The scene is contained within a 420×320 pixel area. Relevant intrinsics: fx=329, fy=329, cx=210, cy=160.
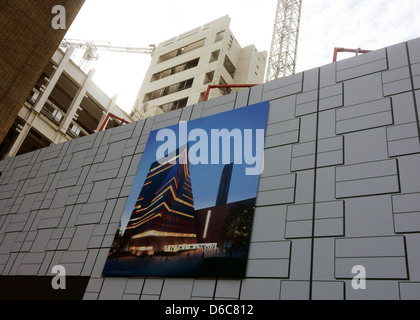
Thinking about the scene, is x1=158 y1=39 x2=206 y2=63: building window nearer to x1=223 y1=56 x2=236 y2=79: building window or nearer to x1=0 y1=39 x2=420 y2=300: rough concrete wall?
x1=223 y1=56 x2=236 y2=79: building window

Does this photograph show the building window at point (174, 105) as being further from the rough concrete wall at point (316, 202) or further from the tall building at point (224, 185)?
the tall building at point (224, 185)

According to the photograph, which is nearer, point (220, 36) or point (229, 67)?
point (220, 36)

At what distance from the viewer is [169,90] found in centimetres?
3105

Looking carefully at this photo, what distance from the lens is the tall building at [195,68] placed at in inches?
1154

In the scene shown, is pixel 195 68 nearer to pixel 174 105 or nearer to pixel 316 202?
pixel 174 105

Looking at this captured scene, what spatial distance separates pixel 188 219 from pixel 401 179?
3109 mm

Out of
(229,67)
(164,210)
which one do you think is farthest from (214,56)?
(164,210)

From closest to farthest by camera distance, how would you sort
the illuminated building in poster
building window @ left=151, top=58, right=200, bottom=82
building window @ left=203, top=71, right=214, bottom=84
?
the illuminated building in poster, building window @ left=203, top=71, right=214, bottom=84, building window @ left=151, top=58, right=200, bottom=82

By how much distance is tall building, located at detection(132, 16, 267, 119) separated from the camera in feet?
96.2

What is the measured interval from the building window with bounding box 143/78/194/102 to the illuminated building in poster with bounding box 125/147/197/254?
24002 millimetres

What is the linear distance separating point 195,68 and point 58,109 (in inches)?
496

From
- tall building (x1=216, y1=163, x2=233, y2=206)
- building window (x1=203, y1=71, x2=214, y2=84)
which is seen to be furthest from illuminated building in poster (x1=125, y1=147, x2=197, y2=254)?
building window (x1=203, y1=71, x2=214, y2=84)
